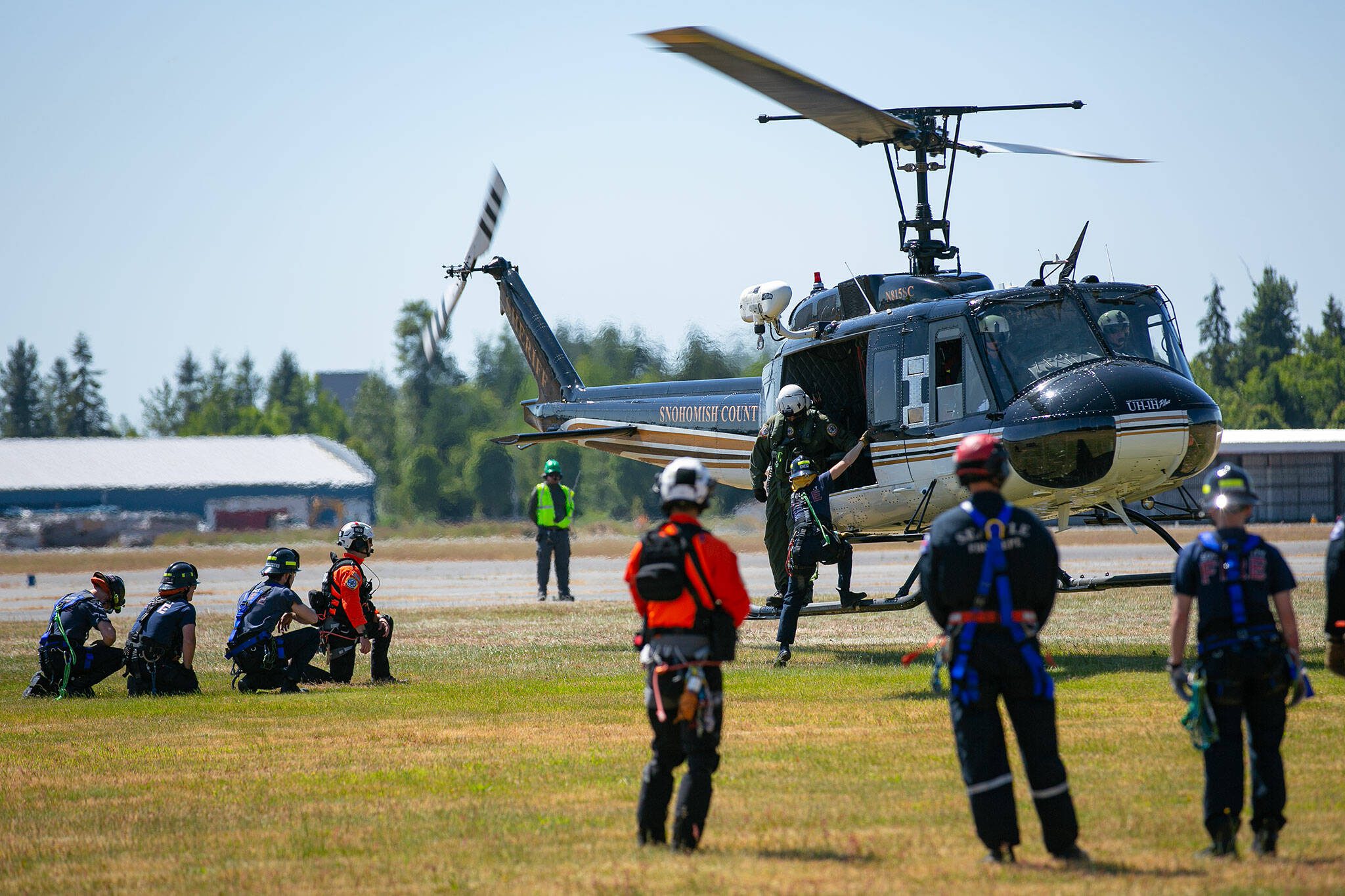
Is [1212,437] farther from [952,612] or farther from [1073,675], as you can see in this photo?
[952,612]

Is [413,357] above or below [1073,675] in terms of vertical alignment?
above

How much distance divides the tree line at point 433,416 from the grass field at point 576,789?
30.1 meters

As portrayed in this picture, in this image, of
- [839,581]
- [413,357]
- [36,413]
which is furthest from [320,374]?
[839,581]

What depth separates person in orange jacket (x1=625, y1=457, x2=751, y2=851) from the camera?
6402 millimetres

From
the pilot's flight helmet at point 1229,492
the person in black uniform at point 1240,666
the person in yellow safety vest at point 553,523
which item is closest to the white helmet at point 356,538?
the pilot's flight helmet at point 1229,492

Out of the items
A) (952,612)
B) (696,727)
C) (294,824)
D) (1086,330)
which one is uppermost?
(1086,330)

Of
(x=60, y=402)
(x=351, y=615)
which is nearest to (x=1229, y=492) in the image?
(x=351, y=615)

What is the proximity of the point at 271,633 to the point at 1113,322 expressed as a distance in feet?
26.2

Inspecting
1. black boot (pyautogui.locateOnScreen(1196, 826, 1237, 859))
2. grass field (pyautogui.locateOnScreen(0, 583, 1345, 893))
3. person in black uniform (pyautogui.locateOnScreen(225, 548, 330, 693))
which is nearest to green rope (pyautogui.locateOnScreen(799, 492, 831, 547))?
grass field (pyautogui.locateOnScreen(0, 583, 1345, 893))

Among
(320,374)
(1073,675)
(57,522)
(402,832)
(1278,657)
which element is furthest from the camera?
(320,374)

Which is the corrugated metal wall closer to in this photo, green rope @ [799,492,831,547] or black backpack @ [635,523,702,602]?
green rope @ [799,492,831,547]

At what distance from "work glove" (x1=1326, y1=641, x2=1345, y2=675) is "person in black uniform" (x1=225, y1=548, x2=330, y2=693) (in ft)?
28.2

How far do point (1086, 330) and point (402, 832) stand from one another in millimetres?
8117

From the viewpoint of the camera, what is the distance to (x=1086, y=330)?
12789mm
